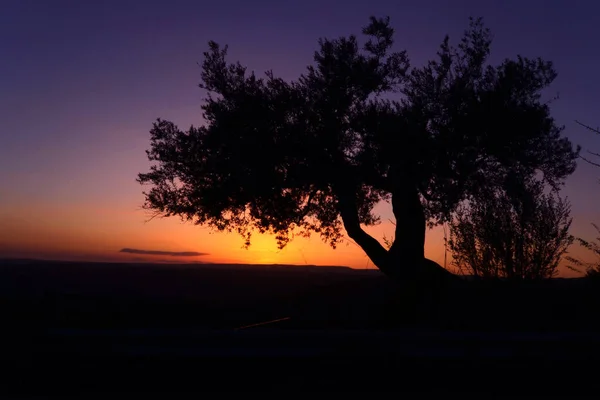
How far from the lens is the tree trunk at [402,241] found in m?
15.6

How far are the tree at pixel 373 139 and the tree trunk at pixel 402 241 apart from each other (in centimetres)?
3

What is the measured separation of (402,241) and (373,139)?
302 centimetres

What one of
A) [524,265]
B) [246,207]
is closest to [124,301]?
[246,207]

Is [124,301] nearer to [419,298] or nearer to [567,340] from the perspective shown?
[419,298]

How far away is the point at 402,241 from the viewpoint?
52.1 feet

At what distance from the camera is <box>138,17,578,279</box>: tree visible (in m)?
14.5

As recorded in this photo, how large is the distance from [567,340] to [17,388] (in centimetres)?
659

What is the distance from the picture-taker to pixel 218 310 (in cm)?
1541

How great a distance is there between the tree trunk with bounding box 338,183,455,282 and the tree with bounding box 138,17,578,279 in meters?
0.03

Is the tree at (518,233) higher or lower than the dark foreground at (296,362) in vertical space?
higher

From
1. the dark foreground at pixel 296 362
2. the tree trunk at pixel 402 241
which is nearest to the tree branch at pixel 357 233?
the tree trunk at pixel 402 241

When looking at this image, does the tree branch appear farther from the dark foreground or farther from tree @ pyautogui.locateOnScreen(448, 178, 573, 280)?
the dark foreground

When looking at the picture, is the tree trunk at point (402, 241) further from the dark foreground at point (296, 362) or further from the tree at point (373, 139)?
the dark foreground at point (296, 362)

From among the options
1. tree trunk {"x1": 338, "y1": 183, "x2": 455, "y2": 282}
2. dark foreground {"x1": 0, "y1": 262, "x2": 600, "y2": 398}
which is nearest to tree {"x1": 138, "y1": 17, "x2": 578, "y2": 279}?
tree trunk {"x1": 338, "y1": 183, "x2": 455, "y2": 282}
